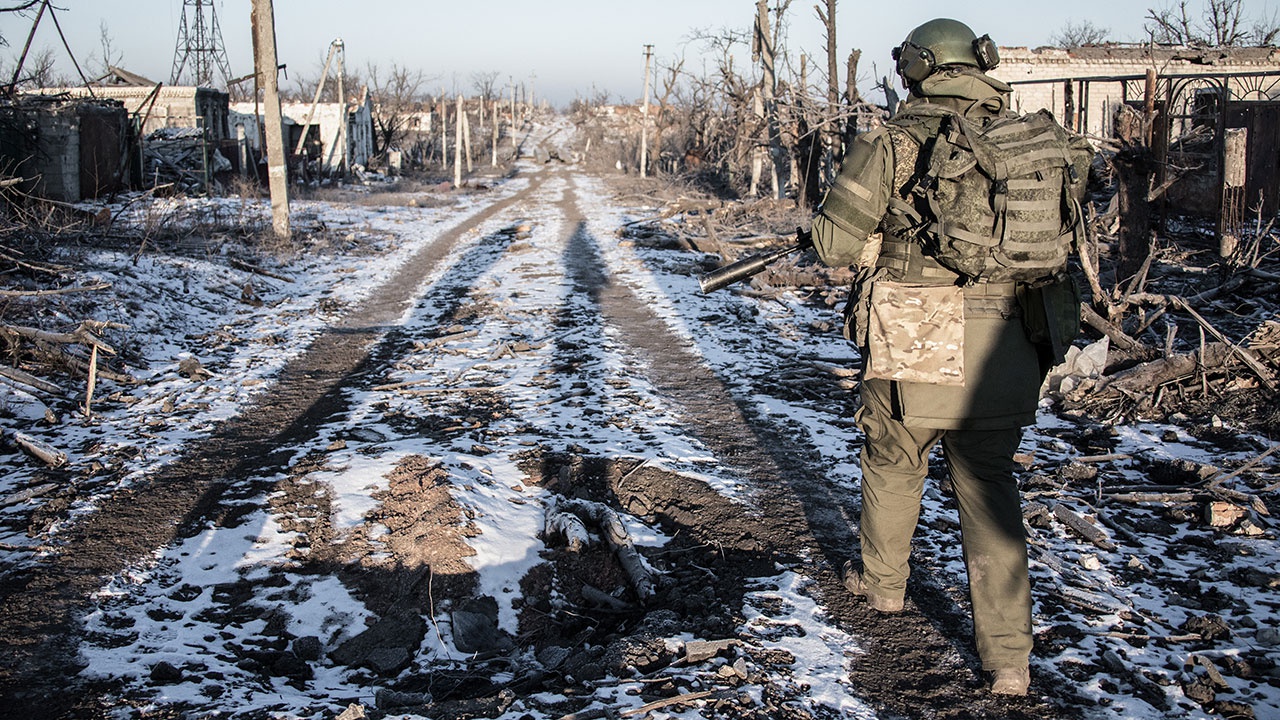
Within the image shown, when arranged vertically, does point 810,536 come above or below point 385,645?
above

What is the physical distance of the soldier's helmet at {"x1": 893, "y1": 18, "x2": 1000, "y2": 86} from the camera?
272cm

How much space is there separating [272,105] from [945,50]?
13019mm

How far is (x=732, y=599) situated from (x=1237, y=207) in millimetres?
10025

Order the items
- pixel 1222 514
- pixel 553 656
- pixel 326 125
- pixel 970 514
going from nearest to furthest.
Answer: pixel 970 514 < pixel 553 656 < pixel 1222 514 < pixel 326 125

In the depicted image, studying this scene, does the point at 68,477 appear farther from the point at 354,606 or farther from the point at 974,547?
the point at 974,547

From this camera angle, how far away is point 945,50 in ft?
8.93

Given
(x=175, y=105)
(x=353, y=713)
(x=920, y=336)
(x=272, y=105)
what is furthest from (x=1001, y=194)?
(x=175, y=105)

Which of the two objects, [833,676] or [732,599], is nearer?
[833,676]

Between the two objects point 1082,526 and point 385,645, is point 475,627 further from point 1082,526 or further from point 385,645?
point 1082,526

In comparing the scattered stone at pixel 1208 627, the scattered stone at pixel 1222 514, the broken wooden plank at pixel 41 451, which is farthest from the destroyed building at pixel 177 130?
the scattered stone at pixel 1208 627

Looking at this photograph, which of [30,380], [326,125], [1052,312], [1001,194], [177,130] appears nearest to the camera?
[1001,194]

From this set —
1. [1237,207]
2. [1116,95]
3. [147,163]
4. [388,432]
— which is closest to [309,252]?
[388,432]

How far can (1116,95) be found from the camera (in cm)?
2238

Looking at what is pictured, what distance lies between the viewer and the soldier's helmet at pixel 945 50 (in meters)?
2.72
